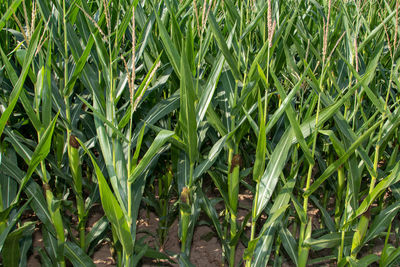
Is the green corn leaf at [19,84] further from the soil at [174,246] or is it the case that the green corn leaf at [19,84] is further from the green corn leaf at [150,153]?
the soil at [174,246]

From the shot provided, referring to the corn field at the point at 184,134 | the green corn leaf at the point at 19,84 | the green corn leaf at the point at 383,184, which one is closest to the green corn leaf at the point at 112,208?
the corn field at the point at 184,134

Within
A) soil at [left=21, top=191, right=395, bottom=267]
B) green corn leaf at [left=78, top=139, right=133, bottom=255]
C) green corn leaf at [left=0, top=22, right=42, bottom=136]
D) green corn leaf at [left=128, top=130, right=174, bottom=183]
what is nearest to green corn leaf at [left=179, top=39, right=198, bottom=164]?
green corn leaf at [left=128, top=130, right=174, bottom=183]

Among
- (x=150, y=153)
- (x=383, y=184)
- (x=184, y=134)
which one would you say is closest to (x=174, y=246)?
(x=184, y=134)

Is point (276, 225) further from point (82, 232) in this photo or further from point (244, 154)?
point (82, 232)

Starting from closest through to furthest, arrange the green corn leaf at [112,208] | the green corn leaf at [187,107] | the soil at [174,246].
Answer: the green corn leaf at [112,208]
the green corn leaf at [187,107]
the soil at [174,246]

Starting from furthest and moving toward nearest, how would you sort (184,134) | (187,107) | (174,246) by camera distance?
(174,246)
(184,134)
(187,107)

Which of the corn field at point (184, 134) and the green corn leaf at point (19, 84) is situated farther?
the corn field at point (184, 134)

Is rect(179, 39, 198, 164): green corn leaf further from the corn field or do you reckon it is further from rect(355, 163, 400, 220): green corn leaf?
rect(355, 163, 400, 220): green corn leaf

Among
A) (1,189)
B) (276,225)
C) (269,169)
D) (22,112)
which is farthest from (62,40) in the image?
(276,225)

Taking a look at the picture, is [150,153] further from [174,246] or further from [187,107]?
[174,246]

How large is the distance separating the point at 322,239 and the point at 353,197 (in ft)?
0.69

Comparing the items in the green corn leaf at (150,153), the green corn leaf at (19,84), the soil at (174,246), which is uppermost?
the green corn leaf at (19,84)

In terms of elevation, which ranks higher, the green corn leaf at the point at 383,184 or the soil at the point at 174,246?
the green corn leaf at the point at 383,184

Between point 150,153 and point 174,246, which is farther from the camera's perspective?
point 174,246
